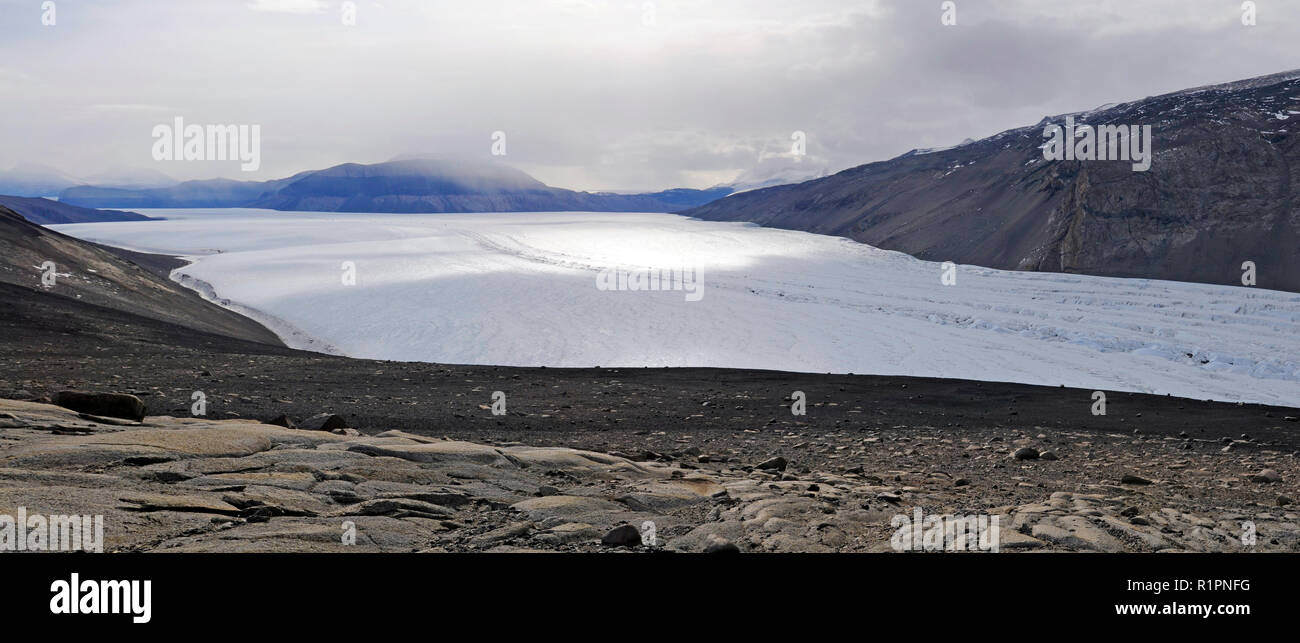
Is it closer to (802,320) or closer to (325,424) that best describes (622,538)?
(325,424)

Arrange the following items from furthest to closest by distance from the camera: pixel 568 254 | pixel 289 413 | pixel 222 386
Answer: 1. pixel 568 254
2. pixel 222 386
3. pixel 289 413

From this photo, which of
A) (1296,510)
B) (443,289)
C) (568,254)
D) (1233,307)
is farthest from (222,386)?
(568,254)

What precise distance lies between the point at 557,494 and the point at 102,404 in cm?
657

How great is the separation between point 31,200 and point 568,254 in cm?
13874

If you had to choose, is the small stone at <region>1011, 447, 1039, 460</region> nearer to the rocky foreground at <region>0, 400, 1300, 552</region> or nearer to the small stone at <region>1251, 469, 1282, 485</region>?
the rocky foreground at <region>0, 400, 1300, 552</region>

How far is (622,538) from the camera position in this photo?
19.2 feet

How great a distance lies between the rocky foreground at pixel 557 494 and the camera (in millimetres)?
5820

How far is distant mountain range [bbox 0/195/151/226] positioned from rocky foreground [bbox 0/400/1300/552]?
151m

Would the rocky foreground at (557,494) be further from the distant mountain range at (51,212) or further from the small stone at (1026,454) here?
the distant mountain range at (51,212)

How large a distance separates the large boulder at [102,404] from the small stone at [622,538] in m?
7.37

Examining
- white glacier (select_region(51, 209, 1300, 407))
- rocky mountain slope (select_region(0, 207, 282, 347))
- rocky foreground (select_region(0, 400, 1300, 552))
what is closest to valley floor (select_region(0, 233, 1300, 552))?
rocky foreground (select_region(0, 400, 1300, 552))

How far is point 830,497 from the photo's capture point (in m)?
7.54
